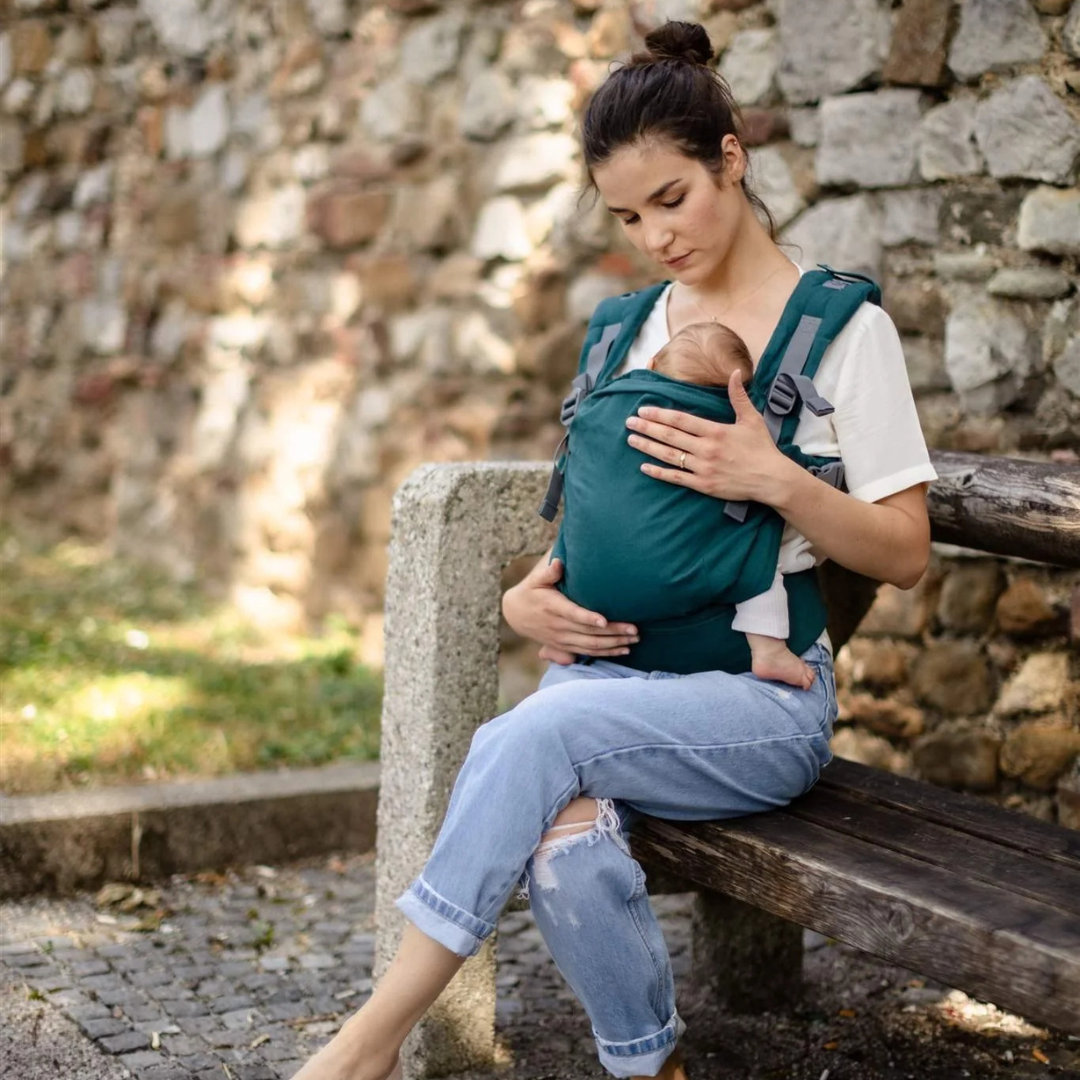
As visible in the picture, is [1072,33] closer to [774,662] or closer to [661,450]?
[661,450]

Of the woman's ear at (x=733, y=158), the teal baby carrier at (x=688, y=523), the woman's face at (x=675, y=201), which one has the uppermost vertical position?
the woman's ear at (x=733, y=158)

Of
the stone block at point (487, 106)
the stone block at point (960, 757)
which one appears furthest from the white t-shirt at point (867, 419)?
the stone block at point (487, 106)

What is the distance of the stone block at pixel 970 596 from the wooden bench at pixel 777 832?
0.58 m

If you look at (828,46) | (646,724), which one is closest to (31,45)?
(828,46)

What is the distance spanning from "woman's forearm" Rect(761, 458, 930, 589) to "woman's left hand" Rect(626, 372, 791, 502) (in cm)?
2

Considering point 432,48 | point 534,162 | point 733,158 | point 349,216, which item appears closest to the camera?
point 733,158

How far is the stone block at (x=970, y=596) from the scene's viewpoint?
315cm

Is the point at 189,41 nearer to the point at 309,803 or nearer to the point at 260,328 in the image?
the point at 260,328

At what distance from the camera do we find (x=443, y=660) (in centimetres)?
250

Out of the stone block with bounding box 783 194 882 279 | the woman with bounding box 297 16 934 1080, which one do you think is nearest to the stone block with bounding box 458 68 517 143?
the stone block with bounding box 783 194 882 279

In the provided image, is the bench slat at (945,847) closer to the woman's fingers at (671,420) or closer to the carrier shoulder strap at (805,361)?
the carrier shoulder strap at (805,361)

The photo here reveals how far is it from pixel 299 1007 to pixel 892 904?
52.8 inches

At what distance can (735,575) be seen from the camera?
217 cm

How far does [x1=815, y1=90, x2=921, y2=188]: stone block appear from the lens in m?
3.23
